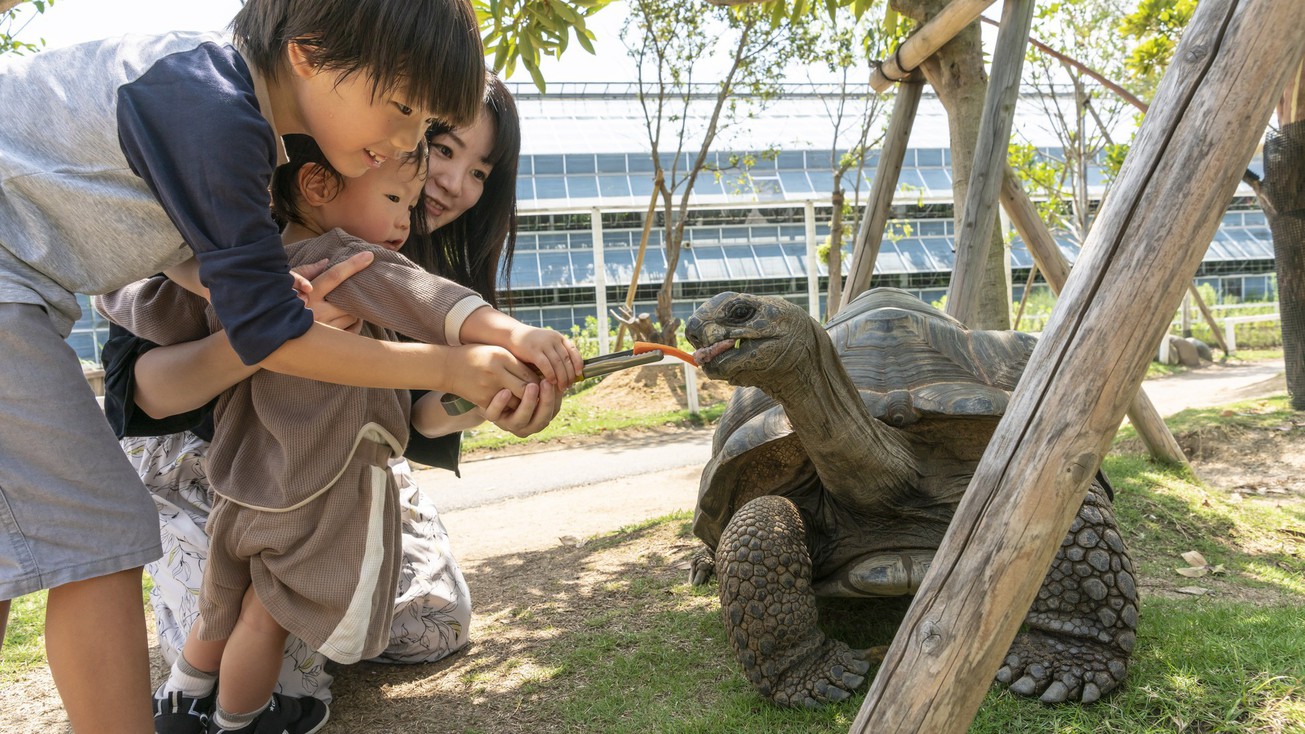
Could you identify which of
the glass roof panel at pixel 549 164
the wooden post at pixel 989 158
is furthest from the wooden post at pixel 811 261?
the wooden post at pixel 989 158

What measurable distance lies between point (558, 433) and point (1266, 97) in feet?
24.6

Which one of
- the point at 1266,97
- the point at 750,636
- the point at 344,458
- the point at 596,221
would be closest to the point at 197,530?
the point at 344,458

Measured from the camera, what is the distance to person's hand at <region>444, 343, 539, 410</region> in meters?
1.50

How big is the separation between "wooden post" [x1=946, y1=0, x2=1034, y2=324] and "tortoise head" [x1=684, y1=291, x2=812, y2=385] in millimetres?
2020

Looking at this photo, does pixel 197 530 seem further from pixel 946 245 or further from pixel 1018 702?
pixel 946 245

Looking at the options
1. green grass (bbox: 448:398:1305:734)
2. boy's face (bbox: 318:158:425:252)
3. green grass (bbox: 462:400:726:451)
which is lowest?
green grass (bbox: 462:400:726:451)

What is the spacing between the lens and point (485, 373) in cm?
150

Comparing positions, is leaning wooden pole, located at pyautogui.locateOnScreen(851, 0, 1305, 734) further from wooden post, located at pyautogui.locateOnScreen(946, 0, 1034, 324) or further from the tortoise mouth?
wooden post, located at pyautogui.locateOnScreen(946, 0, 1034, 324)

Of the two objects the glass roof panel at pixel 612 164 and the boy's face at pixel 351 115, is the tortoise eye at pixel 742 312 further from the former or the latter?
the glass roof panel at pixel 612 164

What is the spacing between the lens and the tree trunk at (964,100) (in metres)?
4.15

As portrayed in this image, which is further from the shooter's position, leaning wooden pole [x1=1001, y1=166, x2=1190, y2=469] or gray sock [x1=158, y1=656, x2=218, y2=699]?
leaning wooden pole [x1=1001, y1=166, x2=1190, y2=469]

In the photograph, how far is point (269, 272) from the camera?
136 centimetres

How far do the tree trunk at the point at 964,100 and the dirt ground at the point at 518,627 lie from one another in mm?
1300

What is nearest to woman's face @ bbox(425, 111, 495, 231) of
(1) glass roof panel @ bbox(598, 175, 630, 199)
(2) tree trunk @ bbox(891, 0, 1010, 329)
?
(2) tree trunk @ bbox(891, 0, 1010, 329)
